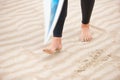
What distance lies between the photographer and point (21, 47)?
9.50 feet

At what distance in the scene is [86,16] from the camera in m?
2.81

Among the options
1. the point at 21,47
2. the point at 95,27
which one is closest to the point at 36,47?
the point at 21,47

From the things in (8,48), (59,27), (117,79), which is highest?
(59,27)

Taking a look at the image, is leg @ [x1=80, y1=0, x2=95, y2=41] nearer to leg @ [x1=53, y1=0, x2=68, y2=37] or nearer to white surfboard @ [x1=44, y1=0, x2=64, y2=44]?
leg @ [x1=53, y1=0, x2=68, y2=37]

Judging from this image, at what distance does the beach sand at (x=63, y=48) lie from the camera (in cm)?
248

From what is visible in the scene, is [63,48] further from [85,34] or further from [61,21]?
[61,21]

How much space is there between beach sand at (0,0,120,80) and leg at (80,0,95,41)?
71 millimetres

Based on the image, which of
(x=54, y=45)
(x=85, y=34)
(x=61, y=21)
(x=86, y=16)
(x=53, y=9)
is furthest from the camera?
(x=85, y=34)

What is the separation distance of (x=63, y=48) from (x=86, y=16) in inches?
16.9

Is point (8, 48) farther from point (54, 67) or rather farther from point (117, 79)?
point (117, 79)

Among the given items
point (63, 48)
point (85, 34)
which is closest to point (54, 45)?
point (63, 48)

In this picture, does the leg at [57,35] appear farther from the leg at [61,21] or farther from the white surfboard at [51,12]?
the white surfboard at [51,12]

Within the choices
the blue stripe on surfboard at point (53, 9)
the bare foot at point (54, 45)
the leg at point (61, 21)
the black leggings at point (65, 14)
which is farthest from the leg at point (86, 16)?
the blue stripe on surfboard at point (53, 9)

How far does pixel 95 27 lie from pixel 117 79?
1077mm
